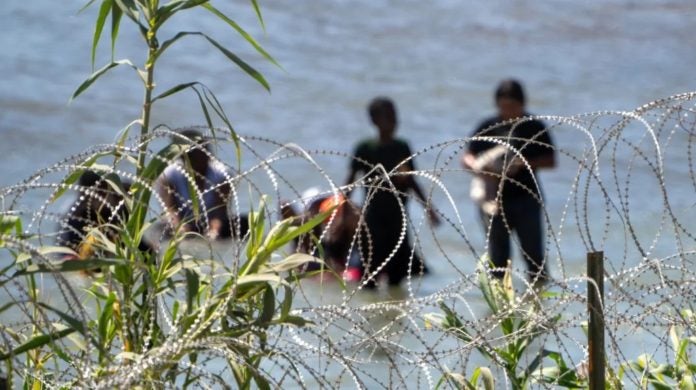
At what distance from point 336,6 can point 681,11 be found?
14.8 feet

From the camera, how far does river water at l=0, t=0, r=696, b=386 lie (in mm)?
15641

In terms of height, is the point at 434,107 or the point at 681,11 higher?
the point at 681,11

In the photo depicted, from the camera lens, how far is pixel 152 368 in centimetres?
277

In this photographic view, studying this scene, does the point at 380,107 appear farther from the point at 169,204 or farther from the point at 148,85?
the point at 148,85

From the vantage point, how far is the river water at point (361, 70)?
1564cm

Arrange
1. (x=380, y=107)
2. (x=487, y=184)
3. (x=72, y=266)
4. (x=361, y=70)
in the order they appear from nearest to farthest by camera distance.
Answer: (x=72, y=266)
(x=487, y=184)
(x=380, y=107)
(x=361, y=70)

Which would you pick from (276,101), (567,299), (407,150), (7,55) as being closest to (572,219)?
(407,150)

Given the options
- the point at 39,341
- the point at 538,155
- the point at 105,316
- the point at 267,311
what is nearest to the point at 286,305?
the point at 267,311

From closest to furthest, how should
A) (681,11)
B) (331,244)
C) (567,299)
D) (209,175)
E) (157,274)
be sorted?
(157,274) < (567,299) < (209,175) < (331,244) < (681,11)

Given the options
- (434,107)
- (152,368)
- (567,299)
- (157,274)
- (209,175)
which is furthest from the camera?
(434,107)

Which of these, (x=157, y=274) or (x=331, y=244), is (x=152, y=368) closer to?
(x=157, y=274)

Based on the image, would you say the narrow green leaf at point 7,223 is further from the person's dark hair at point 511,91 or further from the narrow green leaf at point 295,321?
the person's dark hair at point 511,91

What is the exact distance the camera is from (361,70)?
18297 mm

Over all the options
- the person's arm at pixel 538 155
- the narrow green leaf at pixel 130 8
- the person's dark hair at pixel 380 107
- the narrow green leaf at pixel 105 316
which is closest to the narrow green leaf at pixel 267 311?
the narrow green leaf at pixel 105 316
